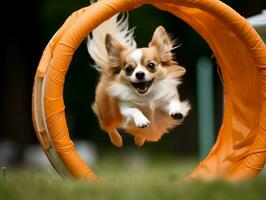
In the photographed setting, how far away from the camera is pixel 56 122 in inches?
234

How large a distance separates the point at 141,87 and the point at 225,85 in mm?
1064

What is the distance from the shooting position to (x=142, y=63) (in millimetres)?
6426

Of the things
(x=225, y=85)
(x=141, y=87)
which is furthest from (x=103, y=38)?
(x=225, y=85)

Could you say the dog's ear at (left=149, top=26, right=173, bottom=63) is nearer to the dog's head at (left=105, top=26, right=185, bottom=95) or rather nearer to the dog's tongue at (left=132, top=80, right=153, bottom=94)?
the dog's head at (left=105, top=26, right=185, bottom=95)

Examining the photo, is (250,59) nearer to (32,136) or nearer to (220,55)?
(220,55)

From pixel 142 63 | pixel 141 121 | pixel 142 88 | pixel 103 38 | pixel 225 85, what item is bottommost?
pixel 225 85

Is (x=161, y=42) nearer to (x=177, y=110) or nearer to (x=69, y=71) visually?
(x=177, y=110)

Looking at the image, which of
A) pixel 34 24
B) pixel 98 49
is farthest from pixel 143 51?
pixel 34 24

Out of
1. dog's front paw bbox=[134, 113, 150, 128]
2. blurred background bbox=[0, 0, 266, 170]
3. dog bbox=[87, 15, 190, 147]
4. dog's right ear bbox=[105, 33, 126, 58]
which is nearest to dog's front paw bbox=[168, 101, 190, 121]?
dog bbox=[87, 15, 190, 147]

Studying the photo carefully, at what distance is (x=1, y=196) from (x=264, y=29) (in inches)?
130

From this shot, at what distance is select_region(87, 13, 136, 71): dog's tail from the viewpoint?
718 cm

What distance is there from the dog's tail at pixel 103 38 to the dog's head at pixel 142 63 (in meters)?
0.35

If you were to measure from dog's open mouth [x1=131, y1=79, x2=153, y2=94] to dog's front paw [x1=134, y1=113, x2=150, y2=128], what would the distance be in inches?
9.9

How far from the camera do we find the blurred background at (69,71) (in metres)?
15.6
